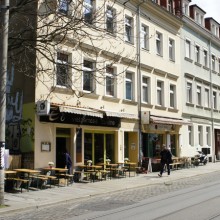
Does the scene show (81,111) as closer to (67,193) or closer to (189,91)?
(67,193)

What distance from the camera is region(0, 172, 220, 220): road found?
998 centimetres

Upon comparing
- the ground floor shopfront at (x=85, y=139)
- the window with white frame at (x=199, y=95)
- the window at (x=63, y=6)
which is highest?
the window at (x=63, y=6)

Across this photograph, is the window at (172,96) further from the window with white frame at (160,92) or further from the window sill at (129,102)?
the window sill at (129,102)


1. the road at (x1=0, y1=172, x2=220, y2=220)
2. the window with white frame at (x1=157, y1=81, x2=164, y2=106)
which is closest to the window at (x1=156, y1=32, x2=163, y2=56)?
the window with white frame at (x1=157, y1=81, x2=164, y2=106)

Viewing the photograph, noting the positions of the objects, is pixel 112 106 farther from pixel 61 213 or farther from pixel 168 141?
pixel 61 213

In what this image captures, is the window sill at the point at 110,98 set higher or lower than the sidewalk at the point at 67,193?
higher

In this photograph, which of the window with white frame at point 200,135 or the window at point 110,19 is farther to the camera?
the window with white frame at point 200,135

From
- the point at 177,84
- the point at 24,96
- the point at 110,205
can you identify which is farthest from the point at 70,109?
the point at 177,84

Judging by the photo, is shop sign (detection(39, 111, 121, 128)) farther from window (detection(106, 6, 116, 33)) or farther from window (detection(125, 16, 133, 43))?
window (detection(125, 16, 133, 43))

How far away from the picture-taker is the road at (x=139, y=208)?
9984 millimetres

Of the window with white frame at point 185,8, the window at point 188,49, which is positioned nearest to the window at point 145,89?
the window at point 188,49

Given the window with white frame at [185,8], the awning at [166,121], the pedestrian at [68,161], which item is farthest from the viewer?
the window with white frame at [185,8]

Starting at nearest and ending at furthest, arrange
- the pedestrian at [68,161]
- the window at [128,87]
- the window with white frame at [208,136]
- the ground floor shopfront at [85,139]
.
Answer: the ground floor shopfront at [85,139] < the pedestrian at [68,161] < the window at [128,87] < the window with white frame at [208,136]

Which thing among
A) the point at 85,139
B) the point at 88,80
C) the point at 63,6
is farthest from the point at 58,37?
the point at 85,139
